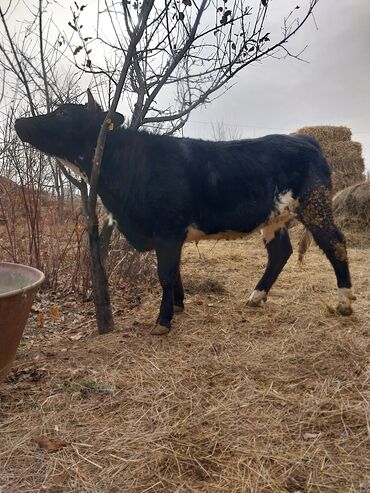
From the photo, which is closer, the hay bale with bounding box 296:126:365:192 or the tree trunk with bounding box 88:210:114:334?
the tree trunk with bounding box 88:210:114:334

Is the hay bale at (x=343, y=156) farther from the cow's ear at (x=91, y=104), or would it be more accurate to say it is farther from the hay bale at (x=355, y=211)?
the cow's ear at (x=91, y=104)

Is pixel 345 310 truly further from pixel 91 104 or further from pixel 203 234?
pixel 91 104

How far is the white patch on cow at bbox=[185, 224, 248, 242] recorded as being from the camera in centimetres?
448

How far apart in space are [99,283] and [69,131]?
1.43 m

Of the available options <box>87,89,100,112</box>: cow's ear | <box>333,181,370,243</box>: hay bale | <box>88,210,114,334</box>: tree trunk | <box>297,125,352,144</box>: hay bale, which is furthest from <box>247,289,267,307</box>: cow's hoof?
<box>297,125,352,144</box>: hay bale

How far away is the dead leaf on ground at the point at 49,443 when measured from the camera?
250 cm

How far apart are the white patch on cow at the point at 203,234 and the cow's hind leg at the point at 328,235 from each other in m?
0.72

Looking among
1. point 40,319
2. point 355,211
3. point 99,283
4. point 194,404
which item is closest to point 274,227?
point 99,283

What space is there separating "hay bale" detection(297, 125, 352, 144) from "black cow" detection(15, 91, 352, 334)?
10.2 metres

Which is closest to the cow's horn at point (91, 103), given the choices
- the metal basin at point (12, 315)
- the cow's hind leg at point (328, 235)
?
the metal basin at point (12, 315)

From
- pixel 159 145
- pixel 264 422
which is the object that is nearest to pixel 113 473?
pixel 264 422

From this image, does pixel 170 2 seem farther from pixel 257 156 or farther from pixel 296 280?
pixel 296 280

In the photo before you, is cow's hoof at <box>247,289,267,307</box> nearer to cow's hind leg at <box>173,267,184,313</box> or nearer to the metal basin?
cow's hind leg at <box>173,267,184,313</box>

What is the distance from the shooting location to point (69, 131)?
4.23m
